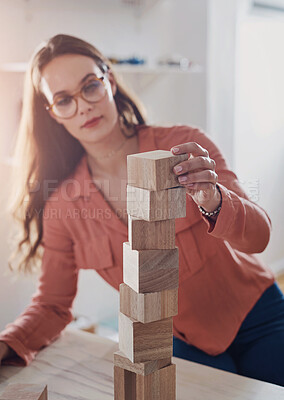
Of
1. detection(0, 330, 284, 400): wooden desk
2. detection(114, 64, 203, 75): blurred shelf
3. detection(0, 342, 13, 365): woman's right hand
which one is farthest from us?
detection(114, 64, 203, 75): blurred shelf

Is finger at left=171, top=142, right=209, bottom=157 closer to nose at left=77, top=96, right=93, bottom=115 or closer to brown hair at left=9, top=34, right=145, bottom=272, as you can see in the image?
nose at left=77, top=96, right=93, bottom=115

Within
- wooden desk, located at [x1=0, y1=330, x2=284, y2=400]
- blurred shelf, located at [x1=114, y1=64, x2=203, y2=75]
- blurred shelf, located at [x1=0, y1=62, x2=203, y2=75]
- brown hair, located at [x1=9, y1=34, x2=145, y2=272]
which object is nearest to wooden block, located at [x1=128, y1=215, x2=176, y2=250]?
wooden desk, located at [x1=0, y1=330, x2=284, y2=400]

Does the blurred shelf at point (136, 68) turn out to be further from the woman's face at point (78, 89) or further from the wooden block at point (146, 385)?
the wooden block at point (146, 385)

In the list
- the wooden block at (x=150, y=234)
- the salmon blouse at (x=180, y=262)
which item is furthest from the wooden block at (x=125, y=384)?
the salmon blouse at (x=180, y=262)

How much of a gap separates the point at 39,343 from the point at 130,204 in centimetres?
55

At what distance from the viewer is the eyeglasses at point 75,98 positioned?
1.18 meters

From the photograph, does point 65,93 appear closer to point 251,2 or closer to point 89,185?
point 89,185

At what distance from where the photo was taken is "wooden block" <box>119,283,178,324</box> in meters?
0.80

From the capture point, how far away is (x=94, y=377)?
1.08m

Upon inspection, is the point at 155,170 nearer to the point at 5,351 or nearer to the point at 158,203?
the point at 158,203

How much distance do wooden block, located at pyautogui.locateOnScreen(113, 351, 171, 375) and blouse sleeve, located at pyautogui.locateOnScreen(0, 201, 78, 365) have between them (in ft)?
1.16

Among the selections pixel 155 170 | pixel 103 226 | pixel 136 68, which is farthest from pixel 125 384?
pixel 136 68

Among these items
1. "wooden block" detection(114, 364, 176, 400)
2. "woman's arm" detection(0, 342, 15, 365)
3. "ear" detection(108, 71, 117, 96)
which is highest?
"ear" detection(108, 71, 117, 96)

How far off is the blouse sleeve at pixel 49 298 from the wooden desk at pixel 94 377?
0.04 metres
